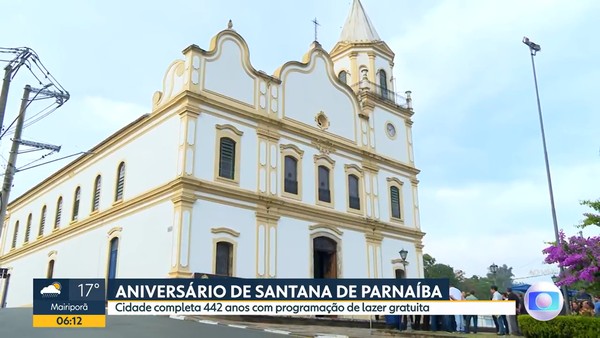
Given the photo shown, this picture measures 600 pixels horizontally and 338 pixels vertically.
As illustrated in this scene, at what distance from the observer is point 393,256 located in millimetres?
26656

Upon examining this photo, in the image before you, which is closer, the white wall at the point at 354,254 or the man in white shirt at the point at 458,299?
the man in white shirt at the point at 458,299

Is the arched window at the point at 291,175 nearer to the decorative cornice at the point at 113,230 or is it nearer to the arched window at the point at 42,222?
the decorative cornice at the point at 113,230

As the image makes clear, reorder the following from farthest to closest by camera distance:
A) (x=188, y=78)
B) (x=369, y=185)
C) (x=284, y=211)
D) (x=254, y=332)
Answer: (x=369, y=185) → (x=284, y=211) → (x=188, y=78) → (x=254, y=332)

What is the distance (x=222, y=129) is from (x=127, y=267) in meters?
6.67

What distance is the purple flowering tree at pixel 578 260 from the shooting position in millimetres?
11492

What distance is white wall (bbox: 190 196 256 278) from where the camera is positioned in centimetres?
1920

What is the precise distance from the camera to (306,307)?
1175cm

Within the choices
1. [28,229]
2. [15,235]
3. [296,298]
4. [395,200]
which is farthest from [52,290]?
[15,235]

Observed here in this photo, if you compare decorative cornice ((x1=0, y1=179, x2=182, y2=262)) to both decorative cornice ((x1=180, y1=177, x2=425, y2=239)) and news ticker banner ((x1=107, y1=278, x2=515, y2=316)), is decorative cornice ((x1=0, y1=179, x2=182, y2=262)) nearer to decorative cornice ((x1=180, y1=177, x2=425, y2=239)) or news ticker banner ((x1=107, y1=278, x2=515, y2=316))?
decorative cornice ((x1=180, y1=177, x2=425, y2=239))

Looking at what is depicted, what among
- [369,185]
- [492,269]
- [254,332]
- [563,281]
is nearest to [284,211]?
[369,185]

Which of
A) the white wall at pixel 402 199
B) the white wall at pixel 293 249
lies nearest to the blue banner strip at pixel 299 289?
the white wall at pixel 293 249

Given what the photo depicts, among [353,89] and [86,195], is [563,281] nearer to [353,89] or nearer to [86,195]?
[353,89]

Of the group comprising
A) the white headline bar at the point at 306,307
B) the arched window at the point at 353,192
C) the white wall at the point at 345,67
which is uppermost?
the white wall at the point at 345,67

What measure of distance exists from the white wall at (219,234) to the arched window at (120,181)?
6.10m
